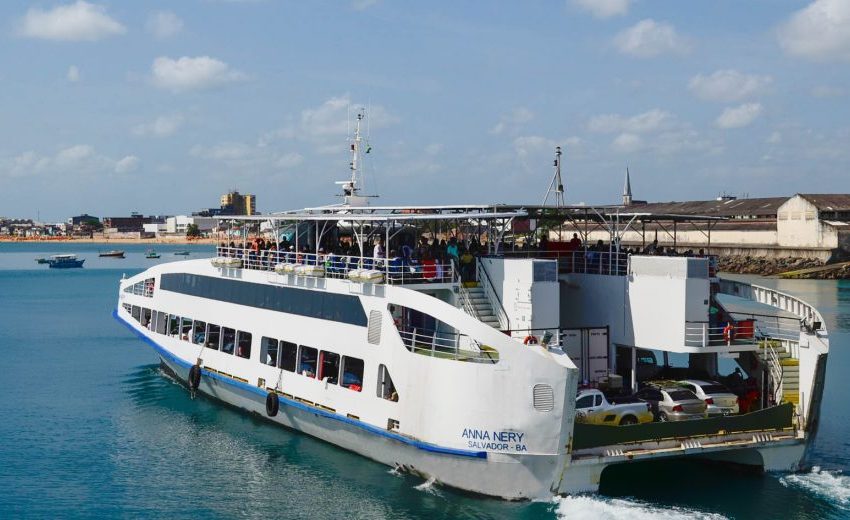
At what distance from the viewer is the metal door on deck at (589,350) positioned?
22156mm

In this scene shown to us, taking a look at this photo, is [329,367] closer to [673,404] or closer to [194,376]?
[194,376]

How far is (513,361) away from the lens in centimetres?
1809

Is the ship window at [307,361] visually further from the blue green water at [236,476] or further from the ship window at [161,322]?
the ship window at [161,322]

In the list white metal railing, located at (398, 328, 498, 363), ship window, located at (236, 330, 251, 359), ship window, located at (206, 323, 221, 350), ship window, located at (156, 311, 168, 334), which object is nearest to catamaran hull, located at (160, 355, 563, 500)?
ship window, located at (236, 330, 251, 359)

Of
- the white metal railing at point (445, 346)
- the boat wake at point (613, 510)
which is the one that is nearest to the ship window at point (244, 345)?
the white metal railing at point (445, 346)

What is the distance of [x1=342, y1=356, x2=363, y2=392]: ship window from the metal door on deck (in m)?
4.97

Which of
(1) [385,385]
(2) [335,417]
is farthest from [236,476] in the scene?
(1) [385,385]

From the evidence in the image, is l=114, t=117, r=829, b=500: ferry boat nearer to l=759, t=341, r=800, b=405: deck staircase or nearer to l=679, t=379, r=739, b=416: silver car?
l=759, t=341, r=800, b=405: deck staircase

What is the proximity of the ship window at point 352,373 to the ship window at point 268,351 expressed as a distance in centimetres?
359

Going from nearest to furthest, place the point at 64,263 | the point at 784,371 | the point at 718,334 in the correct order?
the point at 718,334 < the point at 784,371 < the point at 64,263

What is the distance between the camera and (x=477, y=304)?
21781mm

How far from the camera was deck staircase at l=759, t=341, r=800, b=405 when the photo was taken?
21.1 m

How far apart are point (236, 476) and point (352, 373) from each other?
380cm

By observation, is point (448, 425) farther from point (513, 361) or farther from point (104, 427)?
point (104, 427)
